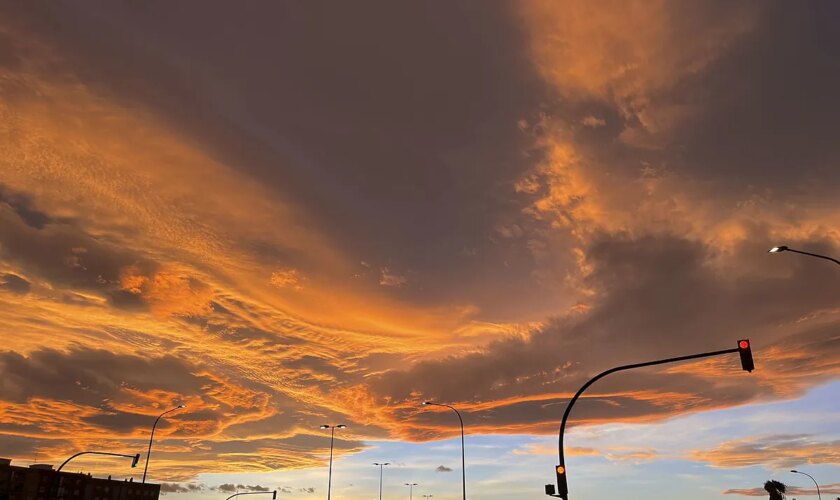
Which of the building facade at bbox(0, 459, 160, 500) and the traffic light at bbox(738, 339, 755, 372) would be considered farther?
the building facade at bbox(0, 459, 160, 500)

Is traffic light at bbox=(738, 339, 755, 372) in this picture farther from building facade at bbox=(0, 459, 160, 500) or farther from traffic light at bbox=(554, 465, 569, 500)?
building facade at bbox=(0, 459, 160, 500)

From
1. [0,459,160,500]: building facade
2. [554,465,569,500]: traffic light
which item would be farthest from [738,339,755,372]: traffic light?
[0,459,160,500]: building facade

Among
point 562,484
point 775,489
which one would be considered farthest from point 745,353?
point 775,489

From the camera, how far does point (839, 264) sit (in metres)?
22.0

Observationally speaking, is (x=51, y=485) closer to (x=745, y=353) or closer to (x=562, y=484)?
(x=562, y=484)

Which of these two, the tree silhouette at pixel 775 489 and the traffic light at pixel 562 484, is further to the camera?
the tree silhouette at pixel 775 489

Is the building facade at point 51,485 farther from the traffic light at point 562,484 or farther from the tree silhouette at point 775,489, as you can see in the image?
the tree silhouette at point 775,489

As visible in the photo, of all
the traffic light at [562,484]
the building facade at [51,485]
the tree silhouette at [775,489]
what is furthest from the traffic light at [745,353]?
the tree silhouette at [775,489]

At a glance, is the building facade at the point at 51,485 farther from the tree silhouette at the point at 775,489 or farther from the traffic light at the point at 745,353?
the tree silhouette at the point at 775,489

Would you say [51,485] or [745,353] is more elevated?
[745,353]

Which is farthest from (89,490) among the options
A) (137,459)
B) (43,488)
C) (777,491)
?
(777,491)

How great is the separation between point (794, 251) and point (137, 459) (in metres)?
52.3

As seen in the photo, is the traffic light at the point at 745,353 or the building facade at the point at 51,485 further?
the building facade at the point at 51,485

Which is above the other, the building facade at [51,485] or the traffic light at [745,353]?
the traffic light at [745,353]
